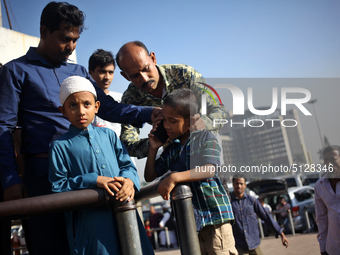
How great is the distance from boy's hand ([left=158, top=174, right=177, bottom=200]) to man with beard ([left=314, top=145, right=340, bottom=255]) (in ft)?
7.41

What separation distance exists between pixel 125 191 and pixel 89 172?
1.16ft

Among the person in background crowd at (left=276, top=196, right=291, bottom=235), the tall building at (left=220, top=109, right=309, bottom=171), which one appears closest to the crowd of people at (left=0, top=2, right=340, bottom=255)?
the tall building at (left=220, top=109, right=309, bottom=171)

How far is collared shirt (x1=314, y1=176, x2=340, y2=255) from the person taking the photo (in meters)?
3.36

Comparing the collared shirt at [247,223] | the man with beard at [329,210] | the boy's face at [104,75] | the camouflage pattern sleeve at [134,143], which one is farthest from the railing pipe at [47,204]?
the collared shirt at [247,223]

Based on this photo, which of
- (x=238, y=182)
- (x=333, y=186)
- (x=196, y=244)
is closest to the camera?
(x=196, y=244)

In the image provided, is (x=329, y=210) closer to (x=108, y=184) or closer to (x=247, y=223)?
(x=247, y=223)

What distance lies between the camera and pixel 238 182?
527 centimetres

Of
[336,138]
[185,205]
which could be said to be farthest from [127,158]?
[336,138]

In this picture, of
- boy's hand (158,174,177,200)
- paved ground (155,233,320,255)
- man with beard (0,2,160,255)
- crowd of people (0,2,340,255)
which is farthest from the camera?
Result: paved ground (155,233,320,255)

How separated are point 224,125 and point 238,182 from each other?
3.39 metres

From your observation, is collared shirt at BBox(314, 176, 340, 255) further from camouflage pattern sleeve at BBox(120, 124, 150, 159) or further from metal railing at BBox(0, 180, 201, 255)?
metal railing at BBox(0, 180, 201, 255)

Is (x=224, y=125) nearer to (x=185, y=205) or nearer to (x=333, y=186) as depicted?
(x=185, y=205)

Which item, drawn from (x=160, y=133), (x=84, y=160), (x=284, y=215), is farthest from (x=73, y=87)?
(x=284, y=215)

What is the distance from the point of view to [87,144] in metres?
1.79
